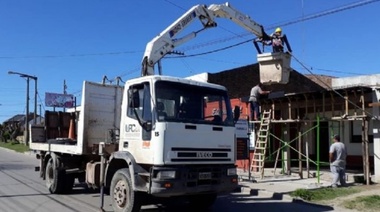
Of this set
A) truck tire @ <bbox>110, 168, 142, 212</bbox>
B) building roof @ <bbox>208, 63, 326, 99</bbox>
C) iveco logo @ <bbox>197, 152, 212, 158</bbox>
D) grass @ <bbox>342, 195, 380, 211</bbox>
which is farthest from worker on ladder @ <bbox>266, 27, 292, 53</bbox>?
building roof @ <bbox>208, 63, 326, 99</bbox>

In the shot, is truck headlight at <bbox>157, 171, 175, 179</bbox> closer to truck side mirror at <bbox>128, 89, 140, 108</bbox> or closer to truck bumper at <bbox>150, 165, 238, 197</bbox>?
truck bumper at <bbox>150, 165, 238, 197</bbox>

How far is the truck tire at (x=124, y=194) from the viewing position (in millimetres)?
8812

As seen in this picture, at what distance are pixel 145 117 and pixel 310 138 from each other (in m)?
15.0

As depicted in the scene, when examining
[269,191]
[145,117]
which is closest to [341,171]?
[269,191]

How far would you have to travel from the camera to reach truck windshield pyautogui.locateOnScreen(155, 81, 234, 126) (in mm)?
8727

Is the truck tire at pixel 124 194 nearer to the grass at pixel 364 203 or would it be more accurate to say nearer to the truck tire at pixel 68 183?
the truck tire at pixel 68 183

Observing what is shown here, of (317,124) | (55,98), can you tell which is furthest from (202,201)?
(55,98)

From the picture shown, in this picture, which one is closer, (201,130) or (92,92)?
(201,130)

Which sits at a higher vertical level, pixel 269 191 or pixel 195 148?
pixel 195 148

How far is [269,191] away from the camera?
520 inches

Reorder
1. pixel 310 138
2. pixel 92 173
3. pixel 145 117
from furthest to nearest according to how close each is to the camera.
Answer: pixel 310 138
pixel 92 173
pixel 145 117

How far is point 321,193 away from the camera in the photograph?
40.5ft

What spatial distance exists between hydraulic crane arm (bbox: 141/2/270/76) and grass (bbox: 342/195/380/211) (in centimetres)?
603

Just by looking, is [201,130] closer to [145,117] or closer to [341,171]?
[145,117]
